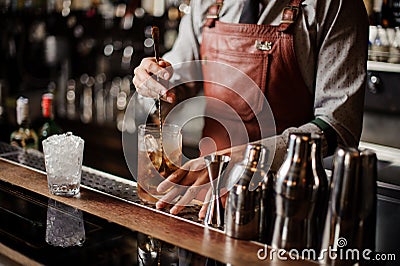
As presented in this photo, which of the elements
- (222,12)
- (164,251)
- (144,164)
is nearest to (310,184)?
(164,251)

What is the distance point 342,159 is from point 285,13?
0.78 m

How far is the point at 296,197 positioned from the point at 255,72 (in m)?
0.79

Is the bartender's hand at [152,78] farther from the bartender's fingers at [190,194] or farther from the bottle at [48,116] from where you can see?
the bottle at [48,116]

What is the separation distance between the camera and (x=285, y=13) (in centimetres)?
181

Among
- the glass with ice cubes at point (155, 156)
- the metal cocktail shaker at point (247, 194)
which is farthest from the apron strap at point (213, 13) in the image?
the metal cocktail shaker at point (247, 194)

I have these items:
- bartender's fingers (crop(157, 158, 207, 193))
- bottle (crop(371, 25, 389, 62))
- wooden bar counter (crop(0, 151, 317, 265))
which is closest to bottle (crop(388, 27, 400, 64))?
bottle (crop(371, 25, 389, 62))

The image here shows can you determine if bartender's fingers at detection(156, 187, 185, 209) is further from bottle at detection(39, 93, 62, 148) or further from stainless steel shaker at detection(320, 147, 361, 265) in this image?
bottle at detection(39, 93, 62, 148)

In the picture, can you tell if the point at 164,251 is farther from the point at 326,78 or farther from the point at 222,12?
the point at 222,12

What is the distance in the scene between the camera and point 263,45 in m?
1.88

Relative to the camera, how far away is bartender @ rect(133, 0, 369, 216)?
163 cm

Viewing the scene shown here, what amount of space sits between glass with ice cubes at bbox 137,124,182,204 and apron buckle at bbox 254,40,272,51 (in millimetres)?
468

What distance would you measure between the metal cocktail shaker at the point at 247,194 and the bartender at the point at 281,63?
194 mm

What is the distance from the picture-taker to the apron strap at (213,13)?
6.52 ft

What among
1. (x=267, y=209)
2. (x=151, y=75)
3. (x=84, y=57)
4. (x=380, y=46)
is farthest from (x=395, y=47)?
(x=84, y=57)
